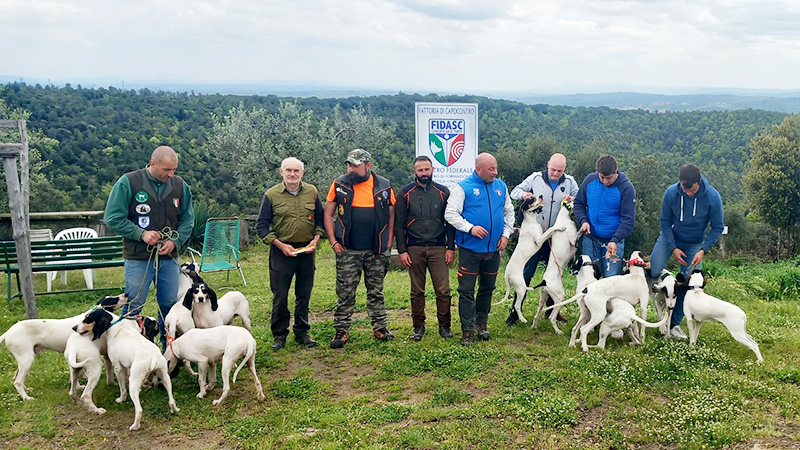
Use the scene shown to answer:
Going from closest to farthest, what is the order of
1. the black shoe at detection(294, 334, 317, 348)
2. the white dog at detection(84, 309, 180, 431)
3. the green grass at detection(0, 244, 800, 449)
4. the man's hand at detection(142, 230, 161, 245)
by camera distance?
the green grass at detection(0, 244, 800, 449)
the white dog at detection(84, 309, 180, 431)
the man's hand at detection(142, 230, 161, 245)
the black shoe at detection(294, 334, 317, 348)

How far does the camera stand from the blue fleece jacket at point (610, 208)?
5578 millimetres

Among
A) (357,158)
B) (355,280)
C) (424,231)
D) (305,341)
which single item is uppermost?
(357,158)

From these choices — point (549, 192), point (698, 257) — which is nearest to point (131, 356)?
point (549, 192)

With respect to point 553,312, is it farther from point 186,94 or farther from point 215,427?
point 186,94

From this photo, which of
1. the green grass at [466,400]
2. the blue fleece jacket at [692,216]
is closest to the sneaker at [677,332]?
the green grass at [466,400]

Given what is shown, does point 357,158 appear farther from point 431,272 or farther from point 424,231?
point 431,272

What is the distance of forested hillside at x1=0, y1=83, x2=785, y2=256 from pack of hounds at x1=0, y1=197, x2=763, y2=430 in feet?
34.0

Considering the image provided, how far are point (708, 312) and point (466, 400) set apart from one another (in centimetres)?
250

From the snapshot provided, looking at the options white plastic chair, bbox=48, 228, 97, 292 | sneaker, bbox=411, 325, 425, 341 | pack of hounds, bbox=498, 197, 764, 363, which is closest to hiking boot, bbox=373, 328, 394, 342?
sneaker, bbox=411, 325, 425, 341

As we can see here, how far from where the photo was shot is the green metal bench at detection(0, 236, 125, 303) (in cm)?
743

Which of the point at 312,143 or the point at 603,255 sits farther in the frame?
the point at 312,143

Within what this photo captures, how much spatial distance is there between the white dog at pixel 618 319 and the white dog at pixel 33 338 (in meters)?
4.35

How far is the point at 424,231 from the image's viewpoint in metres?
5.53

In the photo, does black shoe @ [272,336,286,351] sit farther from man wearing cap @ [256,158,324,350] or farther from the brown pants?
the brown pants
